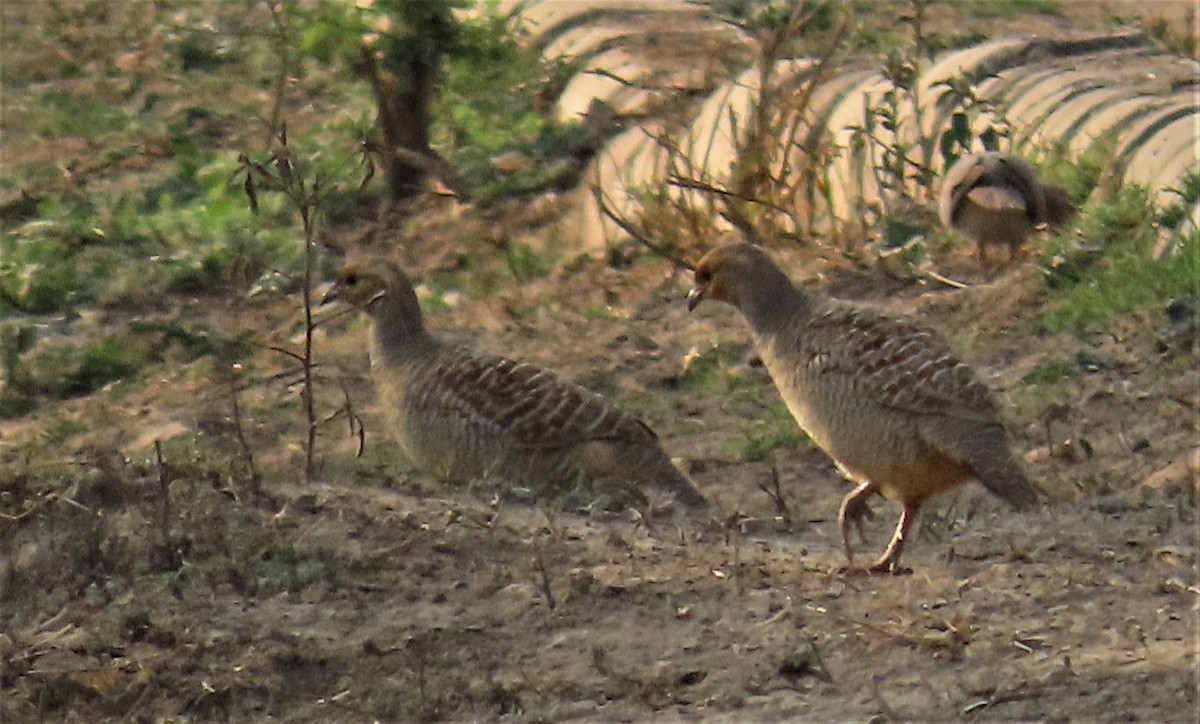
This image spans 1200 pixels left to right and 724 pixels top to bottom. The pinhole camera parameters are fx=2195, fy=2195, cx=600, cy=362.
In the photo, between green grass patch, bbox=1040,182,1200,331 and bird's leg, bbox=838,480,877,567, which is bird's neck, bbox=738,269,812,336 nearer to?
bird's leg, bbox=838,480,877,567

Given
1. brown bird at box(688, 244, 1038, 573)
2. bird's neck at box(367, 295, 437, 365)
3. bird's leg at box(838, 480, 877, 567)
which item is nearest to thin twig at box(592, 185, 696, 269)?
bird's neck at box(367, 295, 437, 365)

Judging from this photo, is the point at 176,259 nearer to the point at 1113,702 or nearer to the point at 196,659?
the point at 196,659

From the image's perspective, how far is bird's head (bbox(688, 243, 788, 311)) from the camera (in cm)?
645

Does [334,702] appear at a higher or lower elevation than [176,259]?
higher

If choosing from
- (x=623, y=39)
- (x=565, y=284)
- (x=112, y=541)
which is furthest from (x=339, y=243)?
(x=112, y=541)

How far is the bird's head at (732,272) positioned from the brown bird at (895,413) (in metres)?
0.41

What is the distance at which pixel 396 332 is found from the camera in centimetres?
741

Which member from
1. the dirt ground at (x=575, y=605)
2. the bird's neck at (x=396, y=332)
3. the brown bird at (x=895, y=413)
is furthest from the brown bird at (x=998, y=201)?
the brown bird at (x=895, y=413)

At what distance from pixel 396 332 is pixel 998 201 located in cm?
248

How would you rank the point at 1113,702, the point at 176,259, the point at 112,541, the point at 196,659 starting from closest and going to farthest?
the point at 1113,702, the point at 196,659, the point at 112,541, the point at 176,259

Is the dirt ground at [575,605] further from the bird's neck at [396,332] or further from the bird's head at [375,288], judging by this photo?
the bird's head at [375,288]

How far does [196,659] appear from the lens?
464 centimetres

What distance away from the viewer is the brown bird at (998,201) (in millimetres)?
8508

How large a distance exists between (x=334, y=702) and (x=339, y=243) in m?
6.35
